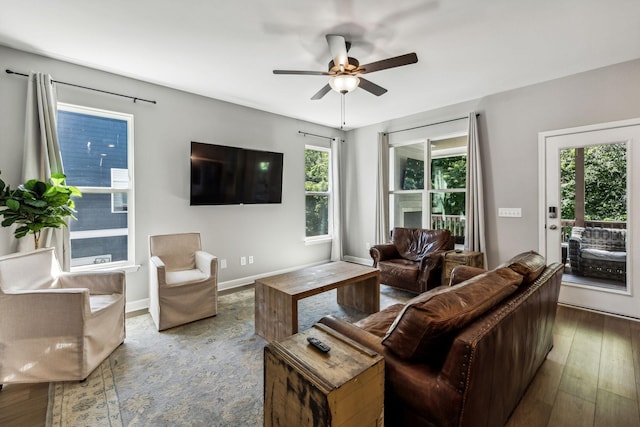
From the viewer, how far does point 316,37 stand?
2559 millimetres

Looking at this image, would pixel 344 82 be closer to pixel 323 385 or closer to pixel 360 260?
pixel 323 385

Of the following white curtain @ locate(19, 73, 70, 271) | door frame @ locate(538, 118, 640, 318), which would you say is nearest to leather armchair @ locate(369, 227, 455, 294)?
door frame @ locate(538, 118, 640, 318)

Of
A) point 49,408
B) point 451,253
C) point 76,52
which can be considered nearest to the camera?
point 49,408

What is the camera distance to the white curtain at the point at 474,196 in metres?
3.90

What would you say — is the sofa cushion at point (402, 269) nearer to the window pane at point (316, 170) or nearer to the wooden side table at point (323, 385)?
the window pane at point (316, 170)

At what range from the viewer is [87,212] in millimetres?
3174

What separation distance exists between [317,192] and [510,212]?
305 centimetres

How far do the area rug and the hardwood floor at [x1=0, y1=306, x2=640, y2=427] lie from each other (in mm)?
173

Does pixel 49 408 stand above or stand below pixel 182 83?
below

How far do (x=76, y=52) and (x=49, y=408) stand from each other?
301cm

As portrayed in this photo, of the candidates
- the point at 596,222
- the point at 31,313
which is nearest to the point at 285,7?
the point at 31,313

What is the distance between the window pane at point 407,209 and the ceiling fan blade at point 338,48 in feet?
9.81

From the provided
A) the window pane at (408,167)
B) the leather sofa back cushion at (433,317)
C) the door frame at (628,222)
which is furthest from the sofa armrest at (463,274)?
the window pane at (408,167)

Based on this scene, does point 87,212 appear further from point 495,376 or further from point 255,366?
point 495,376
